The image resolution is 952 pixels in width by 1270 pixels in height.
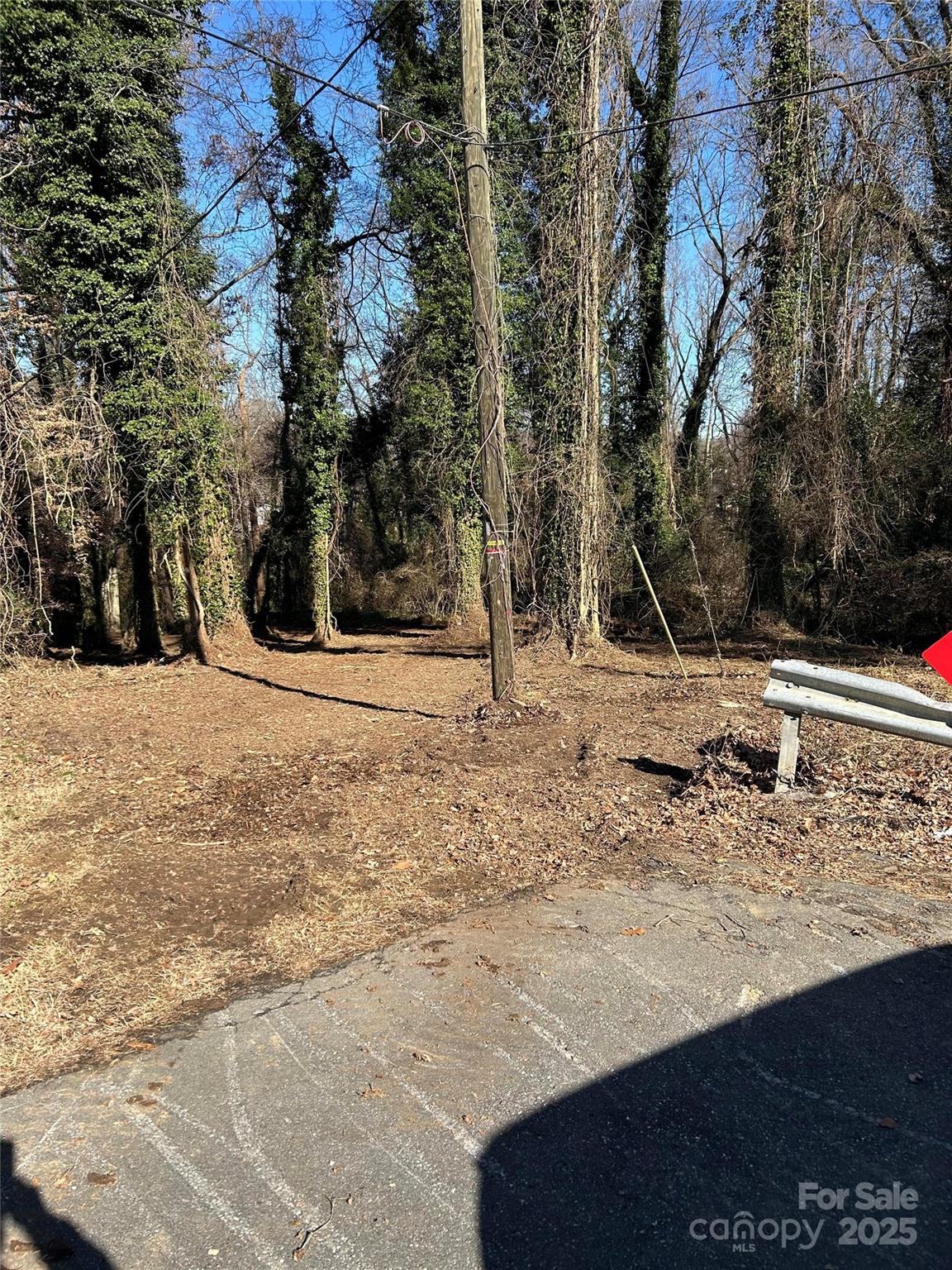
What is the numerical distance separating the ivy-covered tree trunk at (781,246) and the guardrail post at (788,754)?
1002 cm

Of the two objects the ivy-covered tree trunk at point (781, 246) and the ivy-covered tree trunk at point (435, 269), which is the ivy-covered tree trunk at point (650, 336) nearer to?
the ivy-covered tree trunk at point (781, 246)

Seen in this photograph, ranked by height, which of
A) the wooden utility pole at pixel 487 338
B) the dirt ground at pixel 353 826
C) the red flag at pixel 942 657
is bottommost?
the dirt ground at pixel 353 826

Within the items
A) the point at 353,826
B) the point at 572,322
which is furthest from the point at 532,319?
the point at 353,826

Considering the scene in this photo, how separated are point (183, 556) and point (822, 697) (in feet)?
41.0

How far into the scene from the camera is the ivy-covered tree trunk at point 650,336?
18016 mm

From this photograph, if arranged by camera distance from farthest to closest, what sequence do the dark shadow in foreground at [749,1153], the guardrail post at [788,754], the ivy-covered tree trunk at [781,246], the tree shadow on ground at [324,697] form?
1. the ivy-covered tree trunk at [781,246]
2. the tree shadow on ground at [324,697]
3. the guardrail post at [788,754]
4. the dark shadow in foreground at [749,1153]

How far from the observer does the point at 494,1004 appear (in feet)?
11.7

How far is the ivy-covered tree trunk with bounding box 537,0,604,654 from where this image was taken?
1266cm

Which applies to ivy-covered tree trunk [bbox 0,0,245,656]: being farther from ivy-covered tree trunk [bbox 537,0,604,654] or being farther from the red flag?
the red flag

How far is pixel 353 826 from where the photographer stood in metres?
5.81

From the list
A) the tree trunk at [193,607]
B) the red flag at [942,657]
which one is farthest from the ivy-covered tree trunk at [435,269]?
the red flag at [942,657]

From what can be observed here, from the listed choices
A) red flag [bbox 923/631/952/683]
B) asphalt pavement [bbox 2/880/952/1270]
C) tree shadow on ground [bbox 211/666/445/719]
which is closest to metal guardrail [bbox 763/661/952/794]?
red flag [bbox 923/631/952/683]

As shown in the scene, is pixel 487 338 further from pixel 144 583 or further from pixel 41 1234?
pixel 144 583

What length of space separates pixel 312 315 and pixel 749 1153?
1671 cm
